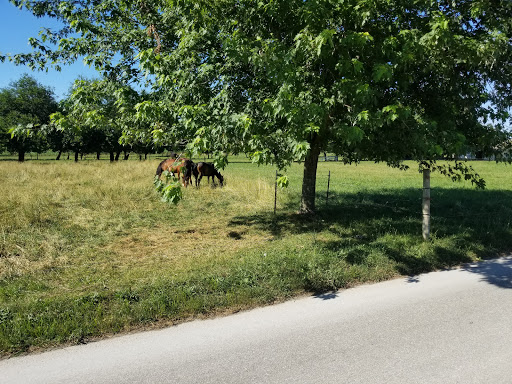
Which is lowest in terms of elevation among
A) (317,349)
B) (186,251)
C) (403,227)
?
(317,349)

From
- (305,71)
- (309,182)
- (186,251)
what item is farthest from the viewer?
(309,182)

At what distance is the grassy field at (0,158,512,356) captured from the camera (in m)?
4.38

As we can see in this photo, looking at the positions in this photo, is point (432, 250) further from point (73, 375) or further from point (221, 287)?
point (73, 375)

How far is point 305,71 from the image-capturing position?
6090 millimetres

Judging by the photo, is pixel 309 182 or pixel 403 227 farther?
pixel 309 182

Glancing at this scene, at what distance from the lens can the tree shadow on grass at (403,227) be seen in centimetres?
657

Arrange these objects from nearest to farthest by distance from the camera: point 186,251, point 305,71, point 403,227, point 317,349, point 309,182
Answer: point 317,349
point 305,71
point 186,251
point 403,227
point 309,182

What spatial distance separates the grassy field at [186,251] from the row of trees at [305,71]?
1.86 metres

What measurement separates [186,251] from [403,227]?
5.25m

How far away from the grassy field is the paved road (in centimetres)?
40

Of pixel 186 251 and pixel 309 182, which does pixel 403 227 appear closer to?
pixel 309 182

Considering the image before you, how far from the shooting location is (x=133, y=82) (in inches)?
291

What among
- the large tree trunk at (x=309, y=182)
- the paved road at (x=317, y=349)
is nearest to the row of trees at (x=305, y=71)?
the large tree trunk at (x=309, y=182)

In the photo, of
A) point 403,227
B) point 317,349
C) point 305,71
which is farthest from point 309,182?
point 317,349
